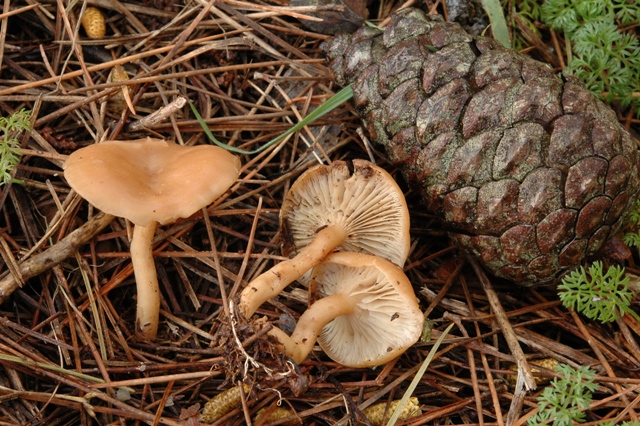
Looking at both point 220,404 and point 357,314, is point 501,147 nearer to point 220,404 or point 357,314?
point 357,314

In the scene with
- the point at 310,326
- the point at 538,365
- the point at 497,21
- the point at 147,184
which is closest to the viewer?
the point at 147,184

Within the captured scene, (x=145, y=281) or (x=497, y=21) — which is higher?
(x=497, y=21)

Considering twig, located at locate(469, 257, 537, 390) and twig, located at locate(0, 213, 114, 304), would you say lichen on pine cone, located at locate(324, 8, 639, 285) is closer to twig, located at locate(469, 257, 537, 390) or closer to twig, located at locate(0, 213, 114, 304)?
twig, located at locate(469, 257, 537, 390)

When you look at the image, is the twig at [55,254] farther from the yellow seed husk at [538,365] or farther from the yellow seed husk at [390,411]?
the yellow seed husk at [538,365]

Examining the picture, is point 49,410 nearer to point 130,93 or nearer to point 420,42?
point 130,93

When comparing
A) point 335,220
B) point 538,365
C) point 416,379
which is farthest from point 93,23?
point 538,365

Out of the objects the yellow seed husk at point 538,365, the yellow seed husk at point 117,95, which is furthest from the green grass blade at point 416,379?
the yellow seed husk at point 117,95

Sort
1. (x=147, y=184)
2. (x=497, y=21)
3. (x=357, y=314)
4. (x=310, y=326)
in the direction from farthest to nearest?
1. (x=497, y=21)
2. (x=357, y=314)
3. (x=310, y=326)
4. (x=147, y=184)

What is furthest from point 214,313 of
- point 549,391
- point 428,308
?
point 549,391
